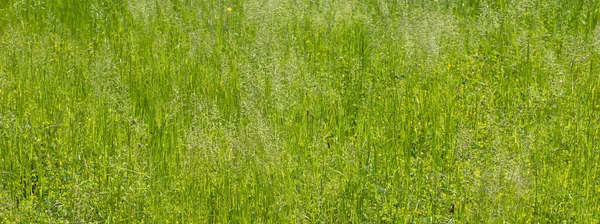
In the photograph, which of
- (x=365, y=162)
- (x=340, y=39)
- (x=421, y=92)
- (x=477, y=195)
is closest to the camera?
(x=477, y=195)

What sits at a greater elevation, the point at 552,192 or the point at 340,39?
Answer: the point at 340,39

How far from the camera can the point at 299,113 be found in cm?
407

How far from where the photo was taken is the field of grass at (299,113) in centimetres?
315

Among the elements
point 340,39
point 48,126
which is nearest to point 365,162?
point 48,126

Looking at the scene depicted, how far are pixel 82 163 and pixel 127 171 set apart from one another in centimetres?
21

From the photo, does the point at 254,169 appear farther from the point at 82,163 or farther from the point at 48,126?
the point at 48,126

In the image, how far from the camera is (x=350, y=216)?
10.2 feet

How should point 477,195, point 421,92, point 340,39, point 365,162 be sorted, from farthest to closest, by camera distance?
point 340,39 < point 421,92 < point 365,162 < point 477,195

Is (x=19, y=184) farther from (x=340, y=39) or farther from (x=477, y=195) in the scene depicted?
(x=340, y=39)

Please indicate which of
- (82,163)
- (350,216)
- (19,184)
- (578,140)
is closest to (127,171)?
(82,163)

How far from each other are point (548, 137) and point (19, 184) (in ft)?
7.93

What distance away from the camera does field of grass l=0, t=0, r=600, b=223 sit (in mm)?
3154

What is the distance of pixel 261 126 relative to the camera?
3369 mm

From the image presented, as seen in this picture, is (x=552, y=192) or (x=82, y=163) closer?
(x=552, y=192)
